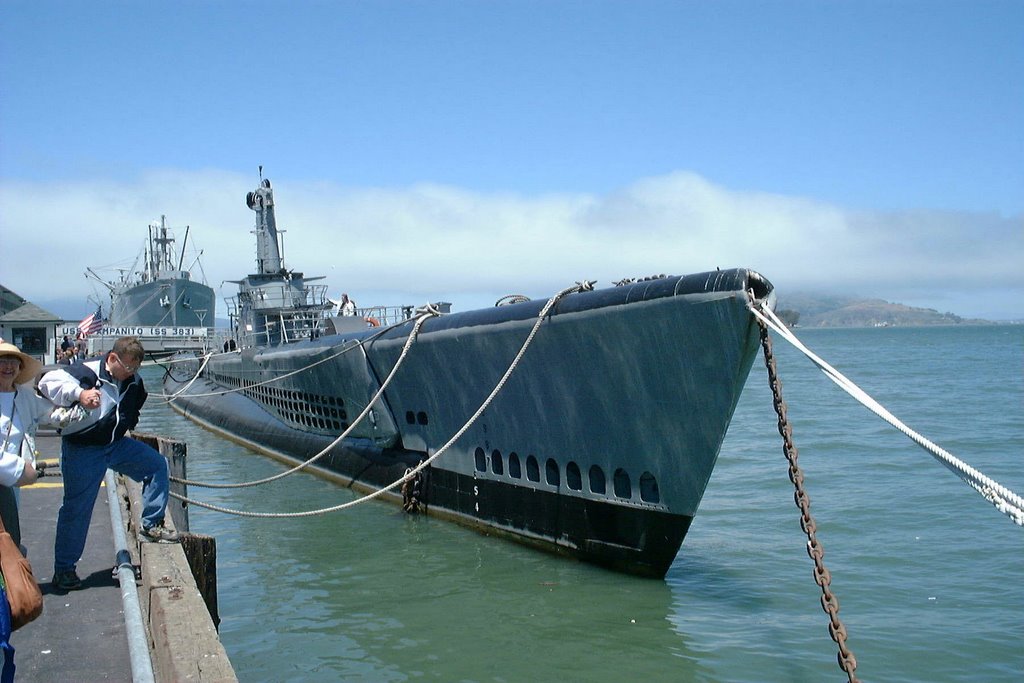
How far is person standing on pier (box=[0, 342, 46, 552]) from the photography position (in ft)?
15.9

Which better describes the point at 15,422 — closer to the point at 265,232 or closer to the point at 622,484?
the point at 622,484

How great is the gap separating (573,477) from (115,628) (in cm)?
605

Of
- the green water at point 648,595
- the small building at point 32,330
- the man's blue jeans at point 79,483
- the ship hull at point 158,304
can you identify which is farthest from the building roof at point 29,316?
the man's blue jeans at point 79,483

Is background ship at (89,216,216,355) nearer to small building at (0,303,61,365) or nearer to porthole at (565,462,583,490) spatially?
small building at (0,303,61,365)

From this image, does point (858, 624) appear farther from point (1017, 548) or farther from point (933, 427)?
point (933, 427)

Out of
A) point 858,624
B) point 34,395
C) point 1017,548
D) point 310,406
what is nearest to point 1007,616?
point 858,624

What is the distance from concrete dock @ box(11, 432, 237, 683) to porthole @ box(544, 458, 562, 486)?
16.5ft

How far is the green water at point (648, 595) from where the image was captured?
790cm

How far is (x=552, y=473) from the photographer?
432 inches

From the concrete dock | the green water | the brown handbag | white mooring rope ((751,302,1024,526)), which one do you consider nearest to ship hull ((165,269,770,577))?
the green water

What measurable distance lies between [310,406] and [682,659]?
38.5ft

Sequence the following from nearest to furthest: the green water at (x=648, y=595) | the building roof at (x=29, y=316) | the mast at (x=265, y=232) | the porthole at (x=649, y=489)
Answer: the green water at (x=648, y=595)
the porthole at (x=649, y=489)
the mast at (x=265, y=232)
the building roof at (x=29, y=316)

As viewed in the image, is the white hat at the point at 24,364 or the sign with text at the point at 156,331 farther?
the sign with text at the point at 156,331

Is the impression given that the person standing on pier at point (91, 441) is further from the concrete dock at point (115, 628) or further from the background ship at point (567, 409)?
the background ship at point (567, 409)
